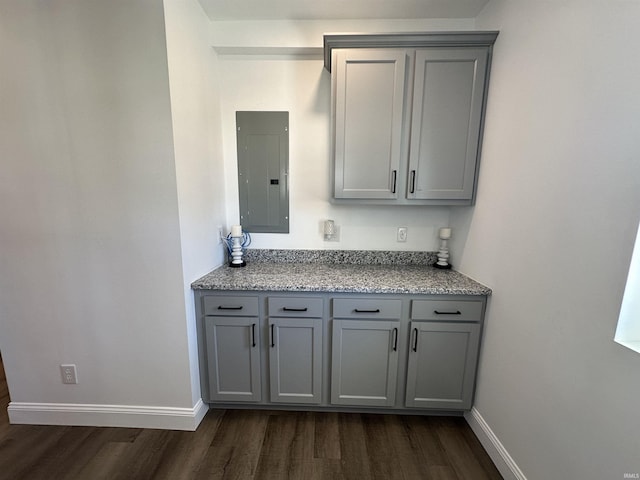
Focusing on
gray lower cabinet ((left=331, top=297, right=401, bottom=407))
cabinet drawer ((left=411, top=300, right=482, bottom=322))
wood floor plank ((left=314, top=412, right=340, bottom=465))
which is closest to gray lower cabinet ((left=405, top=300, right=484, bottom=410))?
cabinet drawer ((left=411, top=300, right=482, bottom=322))

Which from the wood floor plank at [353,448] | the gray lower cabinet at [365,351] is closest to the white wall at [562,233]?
the gray lower cabinet at [365,351]

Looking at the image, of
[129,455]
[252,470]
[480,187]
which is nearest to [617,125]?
[480,187]

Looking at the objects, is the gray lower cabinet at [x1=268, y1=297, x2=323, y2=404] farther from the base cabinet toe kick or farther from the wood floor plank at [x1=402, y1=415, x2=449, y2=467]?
the wood floor plank at [x1=402, y1=415, x2=449, y2=467]

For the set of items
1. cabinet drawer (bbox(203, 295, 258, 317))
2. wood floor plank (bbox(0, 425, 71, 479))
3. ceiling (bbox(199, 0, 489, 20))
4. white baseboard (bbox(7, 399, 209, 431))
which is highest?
ceiling (bbox(199, 0, 489, 20))

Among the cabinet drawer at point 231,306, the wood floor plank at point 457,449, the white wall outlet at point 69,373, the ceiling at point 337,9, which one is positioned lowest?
the wood floor plank at point 457,449

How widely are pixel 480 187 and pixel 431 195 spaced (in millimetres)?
304

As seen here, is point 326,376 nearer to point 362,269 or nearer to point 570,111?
point 362,269

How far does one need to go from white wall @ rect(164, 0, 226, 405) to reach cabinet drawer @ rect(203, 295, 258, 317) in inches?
4.4

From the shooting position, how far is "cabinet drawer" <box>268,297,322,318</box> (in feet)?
5.27

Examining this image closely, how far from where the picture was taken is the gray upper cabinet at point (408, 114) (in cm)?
159

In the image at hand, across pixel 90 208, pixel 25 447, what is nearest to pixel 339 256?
pixel 90 208

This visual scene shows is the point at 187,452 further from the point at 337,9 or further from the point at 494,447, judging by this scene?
the point at 337,9

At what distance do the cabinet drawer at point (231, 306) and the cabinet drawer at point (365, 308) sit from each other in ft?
1.74

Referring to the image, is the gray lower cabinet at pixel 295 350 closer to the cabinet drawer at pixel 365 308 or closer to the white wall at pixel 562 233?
the cabinet drawer at pixel 365 308
